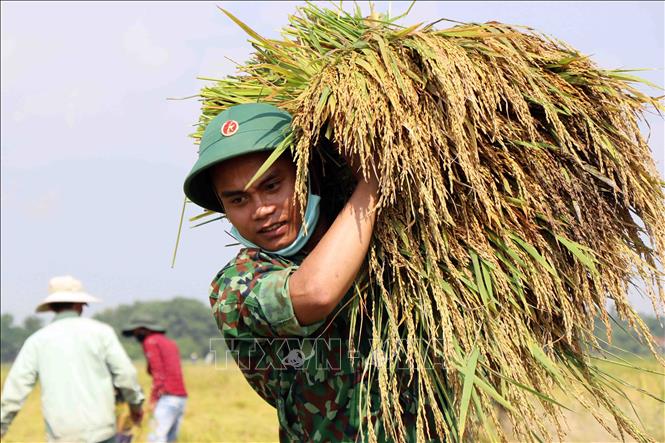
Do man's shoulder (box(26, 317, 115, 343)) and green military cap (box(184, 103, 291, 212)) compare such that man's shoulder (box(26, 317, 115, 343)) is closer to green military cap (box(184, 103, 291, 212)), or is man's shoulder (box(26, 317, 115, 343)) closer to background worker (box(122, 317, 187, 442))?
background worker (box(122, 317, 187, 442))

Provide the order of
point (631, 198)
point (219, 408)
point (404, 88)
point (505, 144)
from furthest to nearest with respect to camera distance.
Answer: point (219, 408) < point (631, 198) < point (505, 144) < point (404, 88)

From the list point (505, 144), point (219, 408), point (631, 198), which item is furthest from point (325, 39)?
point (219, 408)

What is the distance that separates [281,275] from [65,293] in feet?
12.2

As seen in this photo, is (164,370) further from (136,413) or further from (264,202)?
(264,202)

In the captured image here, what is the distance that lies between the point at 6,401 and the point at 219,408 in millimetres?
8956

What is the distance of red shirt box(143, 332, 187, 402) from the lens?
22.2ft

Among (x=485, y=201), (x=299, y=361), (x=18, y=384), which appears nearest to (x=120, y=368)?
(x=18, y=384)

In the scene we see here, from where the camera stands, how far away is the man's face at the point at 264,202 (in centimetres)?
223

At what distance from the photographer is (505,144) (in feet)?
7.29

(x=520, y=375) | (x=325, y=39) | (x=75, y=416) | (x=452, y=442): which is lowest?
(x=75, y=416)

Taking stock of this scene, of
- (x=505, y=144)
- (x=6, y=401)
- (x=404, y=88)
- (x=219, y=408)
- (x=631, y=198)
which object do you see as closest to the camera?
(x=404, y=88)

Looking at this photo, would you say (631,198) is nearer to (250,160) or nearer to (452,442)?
(452,442)

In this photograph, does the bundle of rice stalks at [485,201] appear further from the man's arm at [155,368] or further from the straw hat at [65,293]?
the man's arm at [155,368]

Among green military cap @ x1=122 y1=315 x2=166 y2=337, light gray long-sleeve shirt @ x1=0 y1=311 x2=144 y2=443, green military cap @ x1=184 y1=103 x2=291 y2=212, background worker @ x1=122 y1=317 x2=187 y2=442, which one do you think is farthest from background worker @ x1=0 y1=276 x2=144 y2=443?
green military cap @ x1=184 y1=103 x2=291 y2=212
